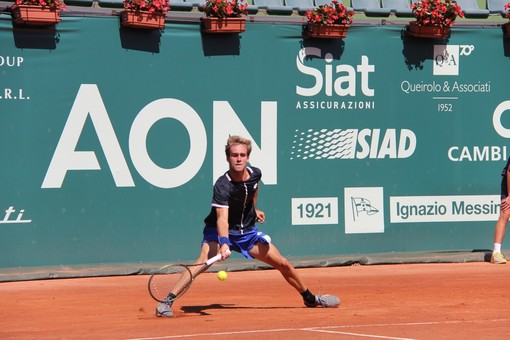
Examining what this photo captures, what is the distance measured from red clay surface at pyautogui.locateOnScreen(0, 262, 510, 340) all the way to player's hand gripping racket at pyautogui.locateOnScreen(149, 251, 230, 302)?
8.5 inches

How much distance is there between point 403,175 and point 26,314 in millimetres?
6016

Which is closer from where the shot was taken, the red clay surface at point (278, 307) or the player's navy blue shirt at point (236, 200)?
the red clay surface at point (278, 307)

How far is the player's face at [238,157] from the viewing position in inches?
354

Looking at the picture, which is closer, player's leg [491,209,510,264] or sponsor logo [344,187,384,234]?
player's leg [491,209,510,264]

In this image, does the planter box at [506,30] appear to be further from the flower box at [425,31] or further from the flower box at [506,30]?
the flower box at [425,31]

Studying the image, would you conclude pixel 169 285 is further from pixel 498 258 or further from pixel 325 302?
pixel 498 258

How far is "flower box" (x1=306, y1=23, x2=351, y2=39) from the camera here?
13477 mm

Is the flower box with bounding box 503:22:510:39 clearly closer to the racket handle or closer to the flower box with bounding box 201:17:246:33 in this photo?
the flower box with bounding box 201:17:246:33

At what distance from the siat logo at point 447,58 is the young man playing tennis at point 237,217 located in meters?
5.46

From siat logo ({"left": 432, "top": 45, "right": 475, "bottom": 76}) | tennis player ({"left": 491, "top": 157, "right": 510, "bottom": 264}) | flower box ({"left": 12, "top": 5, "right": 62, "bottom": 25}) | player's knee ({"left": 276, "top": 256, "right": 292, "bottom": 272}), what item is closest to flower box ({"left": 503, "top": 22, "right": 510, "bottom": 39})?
siat logo ({"left": 432, "top": 45, "right": 475, "bottom": 76})

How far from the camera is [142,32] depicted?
12820 mm

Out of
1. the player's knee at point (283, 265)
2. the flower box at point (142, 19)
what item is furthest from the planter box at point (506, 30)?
the player's knee at point (283, 265)

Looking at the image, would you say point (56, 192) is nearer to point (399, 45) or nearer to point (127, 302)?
point (127, 302)

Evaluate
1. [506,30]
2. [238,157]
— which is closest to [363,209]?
[506,30]
